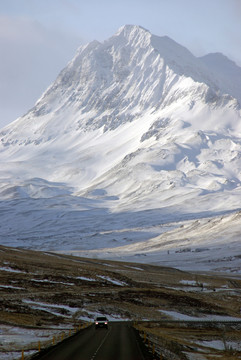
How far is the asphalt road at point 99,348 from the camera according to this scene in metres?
29.9

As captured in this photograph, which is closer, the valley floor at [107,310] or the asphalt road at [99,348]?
the asphalt road at [99,348]

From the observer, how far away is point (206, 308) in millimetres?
74375

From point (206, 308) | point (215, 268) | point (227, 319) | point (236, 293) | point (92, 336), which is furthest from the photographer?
point (215, 268)

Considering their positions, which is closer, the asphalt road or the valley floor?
the asphalt road

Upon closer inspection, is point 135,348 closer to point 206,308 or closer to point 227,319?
point 227,319

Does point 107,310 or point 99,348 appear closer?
point 99,348

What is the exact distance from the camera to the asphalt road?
29.9 meters

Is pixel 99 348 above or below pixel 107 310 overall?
below

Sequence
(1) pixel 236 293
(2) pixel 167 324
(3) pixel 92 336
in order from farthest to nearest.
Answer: (1) pixel 236 293 → (2) pixel 167 324 → (3) pixel 92 336

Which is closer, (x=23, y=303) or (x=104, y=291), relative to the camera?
(x=23, y=303)

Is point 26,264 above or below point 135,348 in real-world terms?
above

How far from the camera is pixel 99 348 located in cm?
3409

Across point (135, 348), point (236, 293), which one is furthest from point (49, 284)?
point (135, 348)

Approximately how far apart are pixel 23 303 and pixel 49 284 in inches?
859
